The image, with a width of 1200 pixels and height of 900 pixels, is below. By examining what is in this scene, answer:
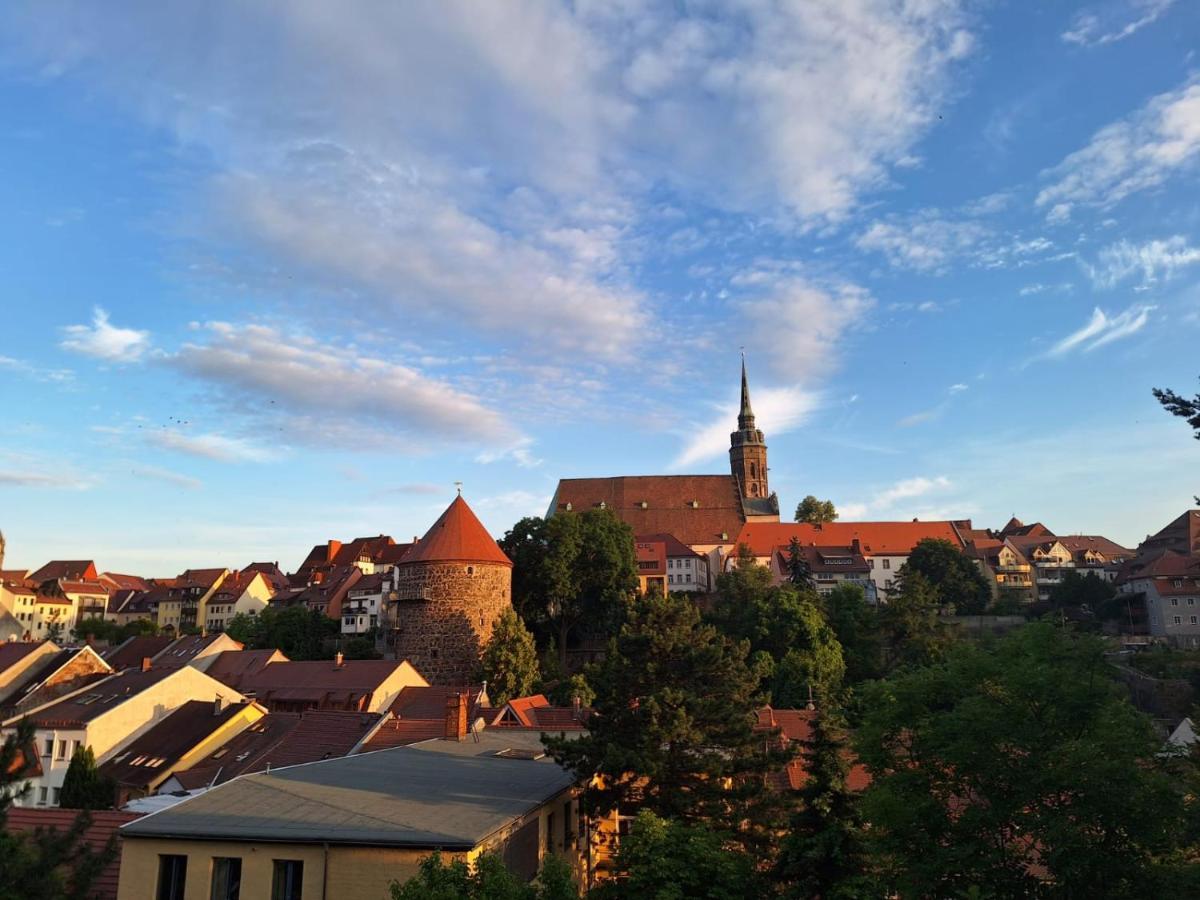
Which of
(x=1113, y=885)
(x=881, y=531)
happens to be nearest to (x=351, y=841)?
(x=1113, y=885)

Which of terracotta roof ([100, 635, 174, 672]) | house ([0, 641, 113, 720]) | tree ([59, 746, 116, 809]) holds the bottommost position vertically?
tree ([59, 746, 116, 809])

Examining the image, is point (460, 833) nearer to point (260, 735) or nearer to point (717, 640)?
point (717, 640)

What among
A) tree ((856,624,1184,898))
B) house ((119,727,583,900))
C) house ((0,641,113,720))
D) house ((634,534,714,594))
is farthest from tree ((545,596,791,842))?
house ((634,534,714,594))

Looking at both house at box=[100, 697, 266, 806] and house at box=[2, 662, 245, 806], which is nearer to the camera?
house at box=[100, 697, 266, 806]

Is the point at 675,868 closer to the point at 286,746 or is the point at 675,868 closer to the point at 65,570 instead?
the point at 286,746

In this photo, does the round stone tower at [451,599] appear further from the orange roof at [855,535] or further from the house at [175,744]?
the orange roof at [855,535]

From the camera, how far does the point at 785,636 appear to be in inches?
2031

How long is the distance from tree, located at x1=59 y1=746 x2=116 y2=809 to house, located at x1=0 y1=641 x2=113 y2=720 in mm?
12584

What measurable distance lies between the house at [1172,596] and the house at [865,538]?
15.4 meters

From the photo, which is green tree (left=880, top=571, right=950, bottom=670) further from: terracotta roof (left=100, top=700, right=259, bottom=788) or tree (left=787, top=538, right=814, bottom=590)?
terracotta roof (left=100, top=700, right=259, bottom=788)

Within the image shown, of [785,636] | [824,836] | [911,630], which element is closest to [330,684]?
[785,636]

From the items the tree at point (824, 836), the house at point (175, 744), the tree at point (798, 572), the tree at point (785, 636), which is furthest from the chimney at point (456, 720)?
the tree at point (798, 572)

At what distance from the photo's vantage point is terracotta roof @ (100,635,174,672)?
52.3 meters

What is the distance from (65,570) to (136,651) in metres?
50.9
